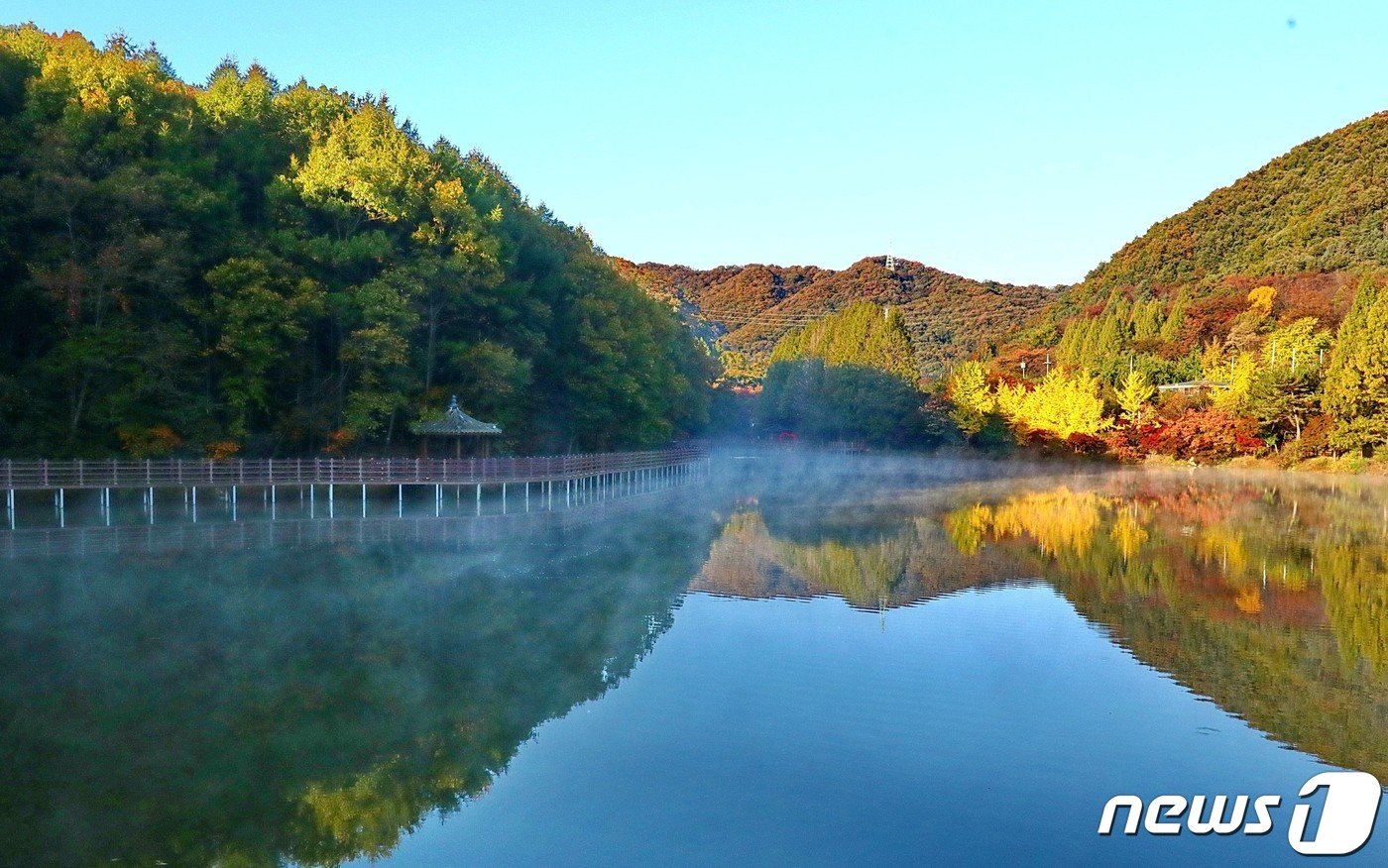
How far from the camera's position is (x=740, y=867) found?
7934 mm

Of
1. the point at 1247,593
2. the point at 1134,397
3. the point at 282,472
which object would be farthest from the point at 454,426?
the point at 1134,397

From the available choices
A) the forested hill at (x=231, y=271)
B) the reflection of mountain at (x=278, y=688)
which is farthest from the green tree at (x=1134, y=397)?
the reflection of mountain at (x=278, y=688)

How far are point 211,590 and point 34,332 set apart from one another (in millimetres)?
14510

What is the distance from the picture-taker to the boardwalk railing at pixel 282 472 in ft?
79.7

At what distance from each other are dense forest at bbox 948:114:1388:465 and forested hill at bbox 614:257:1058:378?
1932cm

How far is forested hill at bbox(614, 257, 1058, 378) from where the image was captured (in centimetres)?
13488

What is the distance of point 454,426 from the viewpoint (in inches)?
1226

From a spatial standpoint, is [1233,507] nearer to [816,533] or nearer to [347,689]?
[816,533]

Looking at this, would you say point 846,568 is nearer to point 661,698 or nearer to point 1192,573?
point 1192,573

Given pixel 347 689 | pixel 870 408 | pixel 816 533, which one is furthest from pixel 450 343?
pixel 870 408

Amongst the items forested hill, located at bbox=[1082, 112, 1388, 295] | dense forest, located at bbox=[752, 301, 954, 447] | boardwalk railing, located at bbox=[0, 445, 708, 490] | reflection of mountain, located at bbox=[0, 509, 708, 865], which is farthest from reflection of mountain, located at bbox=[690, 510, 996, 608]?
forested hill, located at bbox=[1082, 112, 1388, 295]

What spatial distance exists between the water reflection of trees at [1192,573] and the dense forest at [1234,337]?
16937mm

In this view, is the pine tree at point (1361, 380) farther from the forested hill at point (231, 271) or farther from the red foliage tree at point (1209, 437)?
the forested hill at point (231, 271)

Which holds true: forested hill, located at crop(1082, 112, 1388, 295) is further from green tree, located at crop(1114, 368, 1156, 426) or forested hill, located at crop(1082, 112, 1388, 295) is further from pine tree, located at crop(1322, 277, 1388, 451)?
pine tree, located at crop(1322, 277, 1388, 451)
